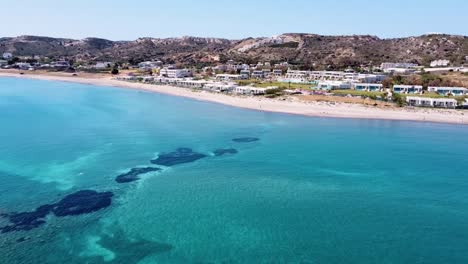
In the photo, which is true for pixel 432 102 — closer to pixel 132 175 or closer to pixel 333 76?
pixel 333 76

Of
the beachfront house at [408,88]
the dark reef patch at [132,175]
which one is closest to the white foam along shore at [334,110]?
the beachfront house at [408,88]

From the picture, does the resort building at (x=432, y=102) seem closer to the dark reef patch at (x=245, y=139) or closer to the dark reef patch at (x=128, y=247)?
the dark reef patch at (x=245, y=139)

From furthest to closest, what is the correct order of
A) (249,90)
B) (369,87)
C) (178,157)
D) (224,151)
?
(249,90) < (369,87) < (224,151) < (178,157)

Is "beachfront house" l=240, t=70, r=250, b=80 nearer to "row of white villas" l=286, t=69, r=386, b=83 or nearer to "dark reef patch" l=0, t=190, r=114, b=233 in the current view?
"row of white villas" l=286, t=69, r=386, b=83

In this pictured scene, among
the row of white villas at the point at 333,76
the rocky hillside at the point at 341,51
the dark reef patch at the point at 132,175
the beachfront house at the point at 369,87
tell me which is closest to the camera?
the dark reef patch at the point at 132,175

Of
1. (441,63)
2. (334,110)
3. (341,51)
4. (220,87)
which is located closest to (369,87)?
(334,110)

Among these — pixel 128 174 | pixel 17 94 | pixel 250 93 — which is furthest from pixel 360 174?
pixel 17 94

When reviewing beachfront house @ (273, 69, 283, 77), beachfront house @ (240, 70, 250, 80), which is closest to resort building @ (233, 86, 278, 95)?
beachfront house @ (240, 70, 250, 80)
